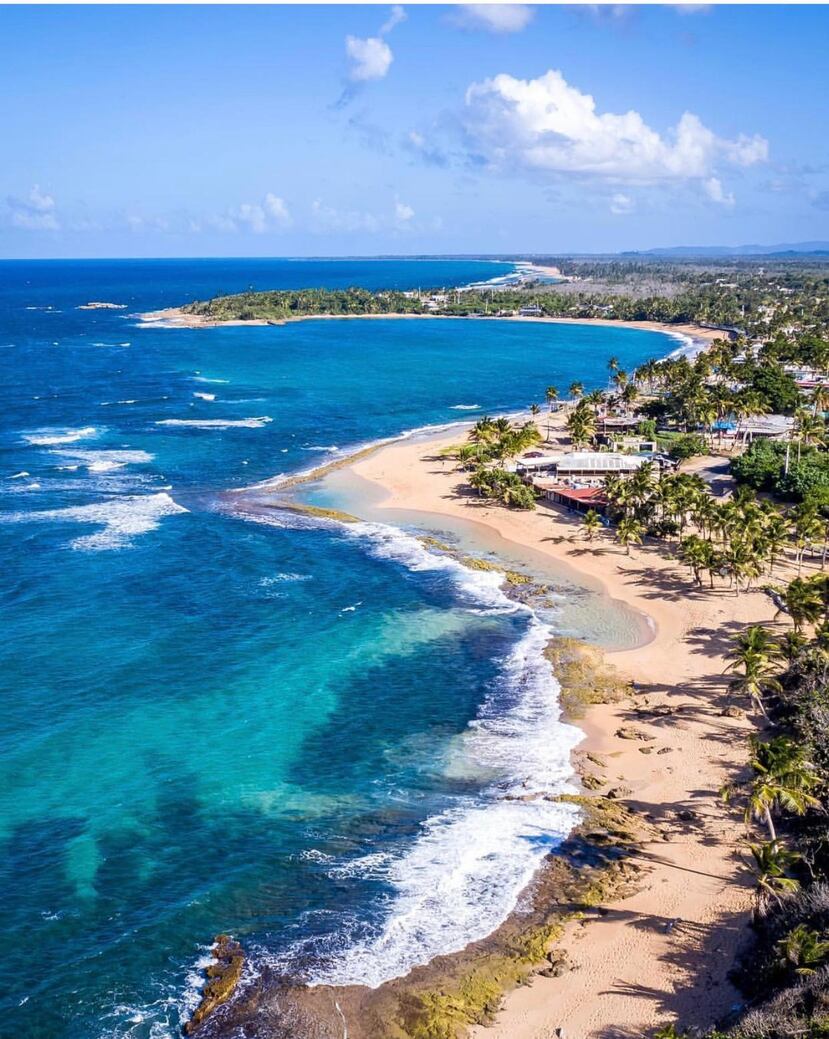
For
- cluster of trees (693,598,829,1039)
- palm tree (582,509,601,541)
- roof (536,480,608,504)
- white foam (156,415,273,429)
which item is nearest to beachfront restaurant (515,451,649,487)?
roof (536,480,608,504)

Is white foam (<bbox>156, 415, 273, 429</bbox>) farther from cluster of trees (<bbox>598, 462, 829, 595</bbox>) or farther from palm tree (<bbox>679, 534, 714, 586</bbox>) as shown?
palm tree (<bbox>679, 534, 714, 586</bbox>)

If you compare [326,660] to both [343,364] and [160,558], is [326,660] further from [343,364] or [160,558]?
[343,364]

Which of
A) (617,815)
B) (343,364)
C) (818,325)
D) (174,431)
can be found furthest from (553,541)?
(818,325)

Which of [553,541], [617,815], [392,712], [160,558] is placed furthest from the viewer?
[553,541]

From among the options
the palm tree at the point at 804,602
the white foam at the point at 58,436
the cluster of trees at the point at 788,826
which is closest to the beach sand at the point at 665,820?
the cluster of trees at the point at 788,826

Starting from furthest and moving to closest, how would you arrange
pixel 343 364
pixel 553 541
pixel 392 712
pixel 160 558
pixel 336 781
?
pixel 343 364
pixel 553 541
pixel 160 558
pixel 392 712
pixel 336 781

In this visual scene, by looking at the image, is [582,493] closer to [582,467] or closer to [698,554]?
[582,467]

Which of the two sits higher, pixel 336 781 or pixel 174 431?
pixel 174 431
